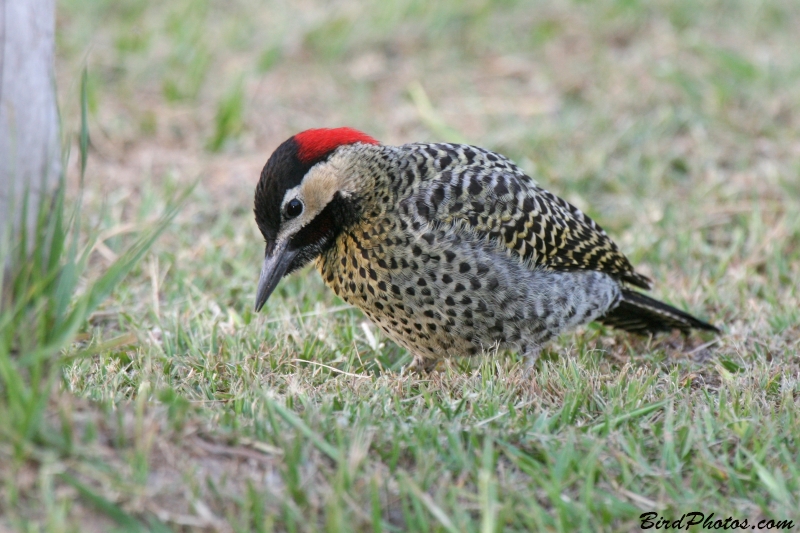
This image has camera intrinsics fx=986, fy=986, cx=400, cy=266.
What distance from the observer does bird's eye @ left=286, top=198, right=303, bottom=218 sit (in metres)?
4.09

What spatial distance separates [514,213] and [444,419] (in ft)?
3.88

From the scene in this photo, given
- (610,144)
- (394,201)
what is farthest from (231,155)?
(394,201)

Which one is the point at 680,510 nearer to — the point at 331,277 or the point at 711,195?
the point at 331,277

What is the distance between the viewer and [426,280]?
406cm

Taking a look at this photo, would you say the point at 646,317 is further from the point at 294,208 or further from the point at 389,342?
the point at 294,208

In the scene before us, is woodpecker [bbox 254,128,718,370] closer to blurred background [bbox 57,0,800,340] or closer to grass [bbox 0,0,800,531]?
grass [bbox 0,0,800,531]

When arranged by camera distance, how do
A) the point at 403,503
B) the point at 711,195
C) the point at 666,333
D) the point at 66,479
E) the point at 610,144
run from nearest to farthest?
the point at 66,479 → the point at 403,503 → the point at 666,333 → the point at 711,195 → the point at 610,144

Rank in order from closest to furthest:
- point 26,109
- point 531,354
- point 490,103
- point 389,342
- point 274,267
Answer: point 26,109
point 274,267
point 531,354
point 389,342
point 490,103

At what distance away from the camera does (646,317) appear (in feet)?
15.7

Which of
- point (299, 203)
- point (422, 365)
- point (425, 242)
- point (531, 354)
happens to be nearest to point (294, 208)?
point (299, 203)

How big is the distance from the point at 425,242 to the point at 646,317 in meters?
1.33

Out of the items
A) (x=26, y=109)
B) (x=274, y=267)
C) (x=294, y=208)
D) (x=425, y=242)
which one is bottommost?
(x=274, y=267)

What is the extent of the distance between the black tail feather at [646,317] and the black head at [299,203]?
1.45 metres

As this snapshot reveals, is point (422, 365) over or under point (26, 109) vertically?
under
